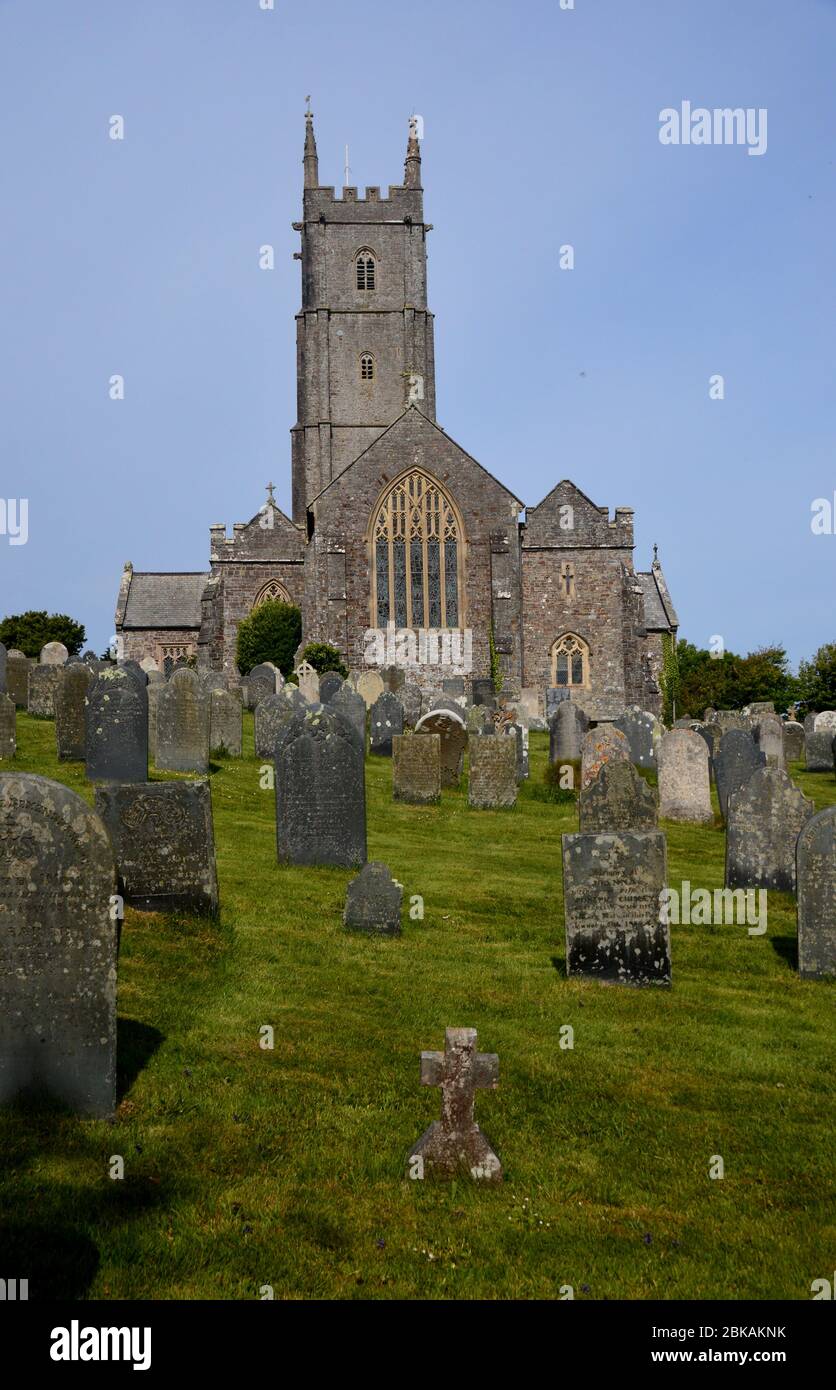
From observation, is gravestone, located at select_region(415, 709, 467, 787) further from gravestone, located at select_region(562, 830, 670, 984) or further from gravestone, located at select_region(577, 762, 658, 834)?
gravestone, located at select_region(562, 830, 670, 984)

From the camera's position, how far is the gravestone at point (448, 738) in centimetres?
1978

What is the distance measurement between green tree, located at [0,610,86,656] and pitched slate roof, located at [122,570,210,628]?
319cm

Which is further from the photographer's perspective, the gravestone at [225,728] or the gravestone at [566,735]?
the gravestone at [566,735]

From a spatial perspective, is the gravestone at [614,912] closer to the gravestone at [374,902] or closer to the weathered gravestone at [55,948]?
the gravestone at [374,902]

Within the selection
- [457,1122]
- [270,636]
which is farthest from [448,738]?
[270,636]

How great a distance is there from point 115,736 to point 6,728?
2.70 metres

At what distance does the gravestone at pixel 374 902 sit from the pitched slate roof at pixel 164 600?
3964 cm

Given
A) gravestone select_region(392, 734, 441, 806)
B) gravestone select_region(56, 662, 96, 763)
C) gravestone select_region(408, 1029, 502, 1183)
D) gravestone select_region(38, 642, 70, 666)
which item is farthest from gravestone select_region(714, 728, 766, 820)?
gravestone select_region(38, 642, 70, 666)

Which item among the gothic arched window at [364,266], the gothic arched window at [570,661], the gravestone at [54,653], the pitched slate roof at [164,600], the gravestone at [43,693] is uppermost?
the gothic arched window at [364,266]

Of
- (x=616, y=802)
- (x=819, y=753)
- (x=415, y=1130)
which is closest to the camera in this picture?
(x=415, y=1130)

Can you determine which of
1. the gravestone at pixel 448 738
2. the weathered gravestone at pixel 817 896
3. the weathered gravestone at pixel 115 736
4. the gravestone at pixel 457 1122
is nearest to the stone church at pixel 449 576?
the gravestone at pixel 448 738

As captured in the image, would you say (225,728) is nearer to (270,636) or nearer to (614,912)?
(614,912)

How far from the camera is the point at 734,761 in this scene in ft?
56.6

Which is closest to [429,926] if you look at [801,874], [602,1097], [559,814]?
[801,874]
